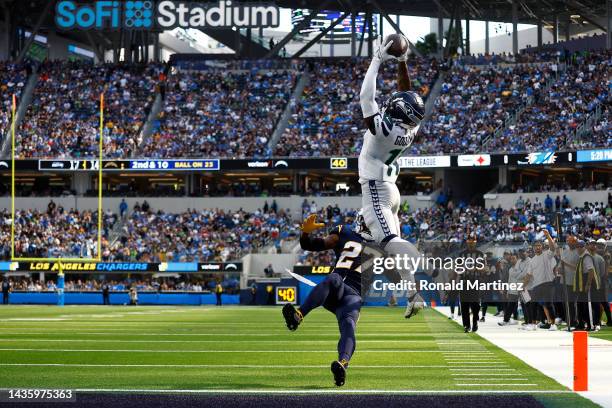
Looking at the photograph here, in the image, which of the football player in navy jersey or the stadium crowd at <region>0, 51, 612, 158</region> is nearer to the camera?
the football player in navy jersey

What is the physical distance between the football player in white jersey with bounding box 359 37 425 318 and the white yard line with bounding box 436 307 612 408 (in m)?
1.93

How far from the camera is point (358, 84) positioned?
60.4m

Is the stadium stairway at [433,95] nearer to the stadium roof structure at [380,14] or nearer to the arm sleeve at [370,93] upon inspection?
the stadium roof structure at [380,14]

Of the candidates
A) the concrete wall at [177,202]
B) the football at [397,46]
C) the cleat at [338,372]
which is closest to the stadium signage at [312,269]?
the concrete wall at [177,202]

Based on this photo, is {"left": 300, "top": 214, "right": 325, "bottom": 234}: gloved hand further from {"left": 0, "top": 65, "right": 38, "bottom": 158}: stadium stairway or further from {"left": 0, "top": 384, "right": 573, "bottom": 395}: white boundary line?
{"left": 0, "top": 65, "right": 38, "bottom": 158}: stadium stairway

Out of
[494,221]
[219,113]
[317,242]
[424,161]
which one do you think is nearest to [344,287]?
[317,242]

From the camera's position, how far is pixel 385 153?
32.4 feet

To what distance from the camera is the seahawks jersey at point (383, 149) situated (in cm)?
966

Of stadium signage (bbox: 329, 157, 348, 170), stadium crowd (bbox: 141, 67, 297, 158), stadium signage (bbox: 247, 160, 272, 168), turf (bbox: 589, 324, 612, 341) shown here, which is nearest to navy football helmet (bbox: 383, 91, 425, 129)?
turf (bbox: 589, 324, 612, 341)

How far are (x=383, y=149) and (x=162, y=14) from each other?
2161 inches

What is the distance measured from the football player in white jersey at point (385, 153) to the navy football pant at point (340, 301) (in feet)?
1.78

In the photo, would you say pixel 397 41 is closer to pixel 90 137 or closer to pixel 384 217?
pixel 384 217

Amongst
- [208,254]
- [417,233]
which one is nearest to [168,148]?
[208,254]

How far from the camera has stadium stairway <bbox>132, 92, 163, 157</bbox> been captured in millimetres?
57984
